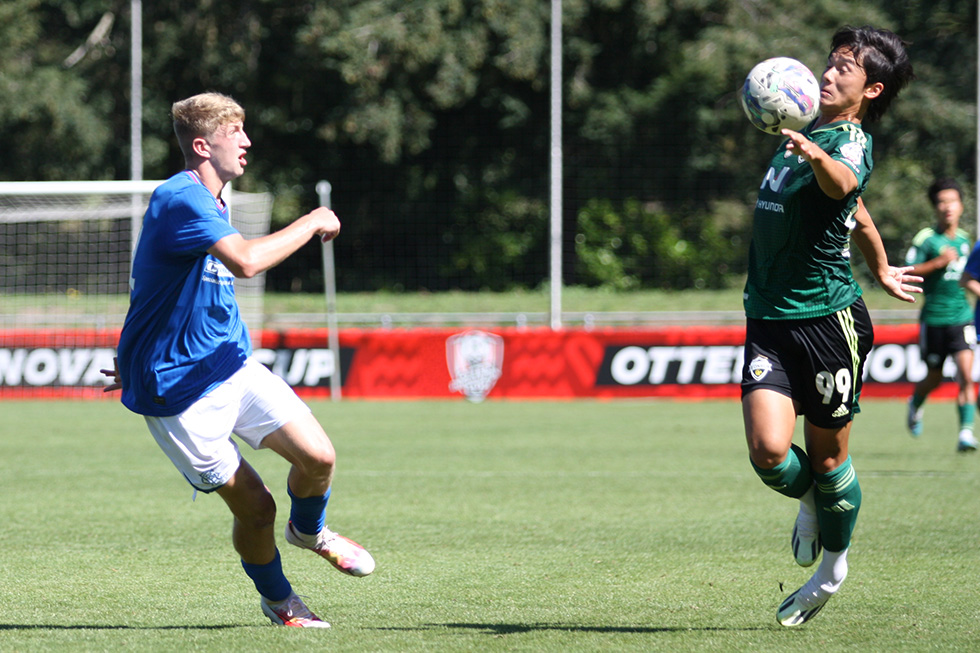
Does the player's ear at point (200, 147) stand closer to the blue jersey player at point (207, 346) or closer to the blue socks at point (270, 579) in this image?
the blue jersey player at point (207, 346)

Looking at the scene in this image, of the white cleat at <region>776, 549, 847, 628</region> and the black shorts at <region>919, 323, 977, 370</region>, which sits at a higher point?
the black shorts at <region>919, 323, 977, 370</region>

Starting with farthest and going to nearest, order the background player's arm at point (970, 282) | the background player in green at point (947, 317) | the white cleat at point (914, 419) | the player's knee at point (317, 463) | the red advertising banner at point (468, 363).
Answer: the red advertising banner at point (468, 363) < the white cleat at point (914, 419) < the background player in green at point (947, 317) < the background player's arm at point (970, 282) < the player's knee at point (317, 463)

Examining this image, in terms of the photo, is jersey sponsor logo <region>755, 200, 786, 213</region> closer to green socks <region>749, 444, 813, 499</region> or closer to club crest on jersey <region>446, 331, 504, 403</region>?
green socks <region>749, 444, 813, 499</region>

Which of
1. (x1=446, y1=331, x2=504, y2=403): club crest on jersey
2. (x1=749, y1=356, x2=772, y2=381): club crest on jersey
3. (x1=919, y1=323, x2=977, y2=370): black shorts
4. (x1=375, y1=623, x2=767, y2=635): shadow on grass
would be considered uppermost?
(x1=749, y1=356, x2=772, y2=381): club crest on jersey

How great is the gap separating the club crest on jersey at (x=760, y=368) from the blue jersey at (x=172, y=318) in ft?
6.70

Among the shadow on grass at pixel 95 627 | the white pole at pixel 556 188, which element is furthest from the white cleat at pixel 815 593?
the white pole at pixel 556 188

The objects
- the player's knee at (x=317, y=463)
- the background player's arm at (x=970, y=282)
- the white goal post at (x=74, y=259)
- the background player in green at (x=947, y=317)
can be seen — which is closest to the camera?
the player's knee at (x=317, y=463)

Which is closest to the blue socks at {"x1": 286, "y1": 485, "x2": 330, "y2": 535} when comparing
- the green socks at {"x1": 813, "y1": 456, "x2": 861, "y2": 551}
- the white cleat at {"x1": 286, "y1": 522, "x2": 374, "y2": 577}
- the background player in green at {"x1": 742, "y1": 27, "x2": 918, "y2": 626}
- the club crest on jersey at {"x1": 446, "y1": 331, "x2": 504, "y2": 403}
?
the white cleat at {"x1": 286, "y1": 522, "x2": 374, "y2": 577}

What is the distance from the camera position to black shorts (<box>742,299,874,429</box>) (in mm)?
4625

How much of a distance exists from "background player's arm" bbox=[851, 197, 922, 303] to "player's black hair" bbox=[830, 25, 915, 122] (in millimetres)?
487

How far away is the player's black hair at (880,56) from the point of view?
15.5 feet

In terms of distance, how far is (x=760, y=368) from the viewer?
15.2 feet

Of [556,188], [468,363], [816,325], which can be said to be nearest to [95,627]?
[816,325]

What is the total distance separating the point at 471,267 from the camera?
28.5 metres
